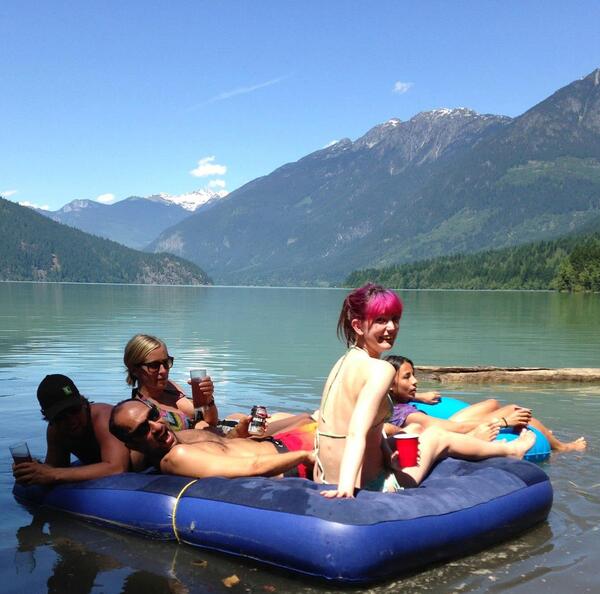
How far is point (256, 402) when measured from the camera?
49.9 ft

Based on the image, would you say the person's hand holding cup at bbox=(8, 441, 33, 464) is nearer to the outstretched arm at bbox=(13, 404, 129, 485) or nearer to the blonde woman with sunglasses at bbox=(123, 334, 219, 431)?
the outstretched arm at bbox=(13, 404, 129, 485)

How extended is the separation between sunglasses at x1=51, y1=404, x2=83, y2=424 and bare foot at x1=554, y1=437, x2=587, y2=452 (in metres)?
6.54

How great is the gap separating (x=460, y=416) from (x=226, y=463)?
13.5 ft

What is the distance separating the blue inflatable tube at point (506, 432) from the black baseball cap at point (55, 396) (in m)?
4.87

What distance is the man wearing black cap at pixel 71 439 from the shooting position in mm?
7195

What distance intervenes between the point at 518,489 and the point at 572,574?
3.55 feet

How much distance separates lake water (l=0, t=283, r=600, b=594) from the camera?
6.11 meters

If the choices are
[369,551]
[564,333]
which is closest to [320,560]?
[369,551]

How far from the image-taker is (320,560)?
5836 mm

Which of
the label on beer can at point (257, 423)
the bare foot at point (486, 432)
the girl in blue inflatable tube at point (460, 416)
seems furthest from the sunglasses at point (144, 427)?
the bare foot at point (486, 432)

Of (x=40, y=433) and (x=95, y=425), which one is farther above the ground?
(x=95, y=425)

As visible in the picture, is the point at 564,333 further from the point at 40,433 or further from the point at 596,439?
the point at 40,433

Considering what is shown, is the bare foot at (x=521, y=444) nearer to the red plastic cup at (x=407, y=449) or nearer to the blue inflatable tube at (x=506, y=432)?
the blue inflatable tube at (x=506, y=432)

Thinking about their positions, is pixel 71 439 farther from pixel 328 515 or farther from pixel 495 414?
A: pixel 495 414
